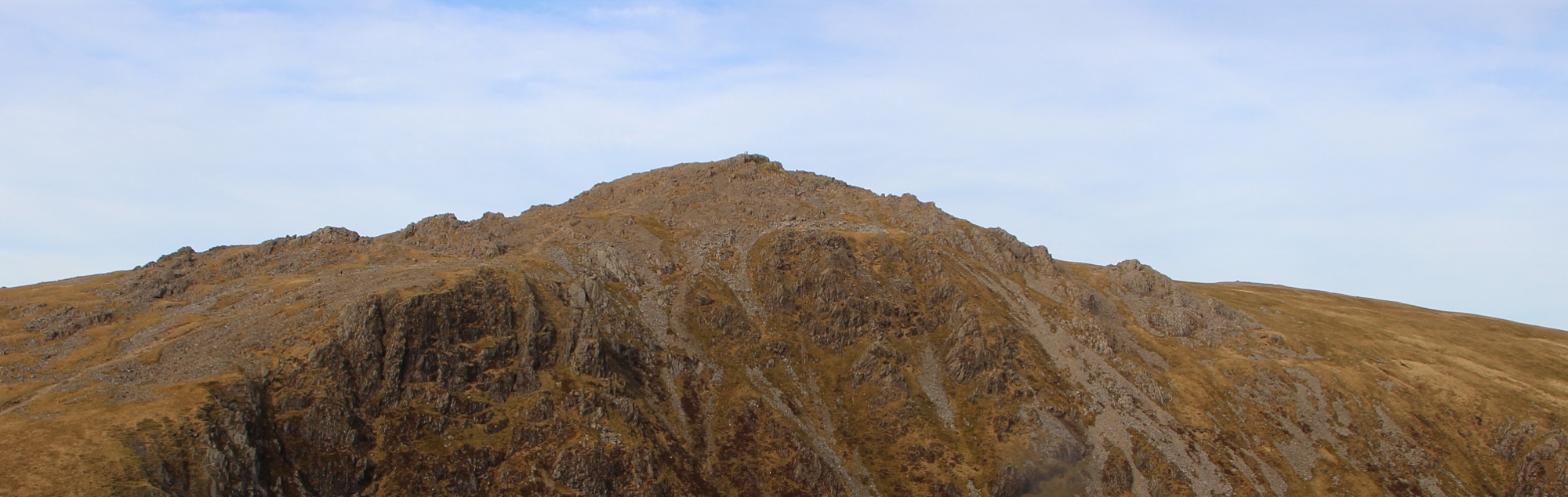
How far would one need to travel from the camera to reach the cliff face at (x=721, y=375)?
10656cm

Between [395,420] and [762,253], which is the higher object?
[762,253]

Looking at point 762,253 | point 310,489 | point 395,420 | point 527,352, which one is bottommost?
point 310,489

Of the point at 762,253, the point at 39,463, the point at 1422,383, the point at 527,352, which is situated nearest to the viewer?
the point at 39,463

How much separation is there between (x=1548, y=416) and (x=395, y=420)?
173 meters

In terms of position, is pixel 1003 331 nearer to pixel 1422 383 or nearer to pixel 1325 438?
pixel 1325 438

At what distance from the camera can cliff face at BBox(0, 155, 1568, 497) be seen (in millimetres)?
106562

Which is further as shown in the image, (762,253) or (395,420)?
(762,253)

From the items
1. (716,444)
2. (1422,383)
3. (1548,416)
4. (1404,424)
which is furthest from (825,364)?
(1548,416)

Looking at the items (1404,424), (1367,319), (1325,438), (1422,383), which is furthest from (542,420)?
(1367,319)

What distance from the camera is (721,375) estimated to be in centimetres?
13938

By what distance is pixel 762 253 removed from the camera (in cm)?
16900

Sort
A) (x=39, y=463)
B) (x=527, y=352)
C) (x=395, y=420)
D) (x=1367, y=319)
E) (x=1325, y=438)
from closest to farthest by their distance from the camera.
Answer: (x=39, y=463) → (x=395, y=420) → (x=527, y=352) → (x=1325, y=438) → (x=1367, y=319)

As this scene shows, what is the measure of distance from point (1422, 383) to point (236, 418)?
178316mm

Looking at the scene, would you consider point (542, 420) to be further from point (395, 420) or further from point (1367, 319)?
point (1367, 319)
